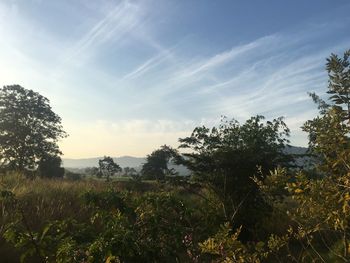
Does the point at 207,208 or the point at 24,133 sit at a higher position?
the point at 24,133

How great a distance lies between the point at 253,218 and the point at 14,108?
42.4 metres

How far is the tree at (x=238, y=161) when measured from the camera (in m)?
11.0

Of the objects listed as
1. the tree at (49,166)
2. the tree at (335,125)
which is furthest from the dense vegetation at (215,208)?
the tree at (49,166)

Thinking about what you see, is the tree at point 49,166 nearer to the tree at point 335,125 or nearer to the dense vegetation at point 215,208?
the dense vegetation at point 215,208

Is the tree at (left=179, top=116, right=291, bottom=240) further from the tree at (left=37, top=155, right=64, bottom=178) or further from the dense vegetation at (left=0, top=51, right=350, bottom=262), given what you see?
the tree at (left=37, top=155, right=64, bottom=178)

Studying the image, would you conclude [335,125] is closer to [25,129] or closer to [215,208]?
[215,208]

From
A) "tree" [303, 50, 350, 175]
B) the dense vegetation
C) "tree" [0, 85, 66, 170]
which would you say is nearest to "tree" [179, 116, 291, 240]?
the dense vegetation

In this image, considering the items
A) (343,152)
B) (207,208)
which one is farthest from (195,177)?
(343,152)

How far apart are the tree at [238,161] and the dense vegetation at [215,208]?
0.10 ft

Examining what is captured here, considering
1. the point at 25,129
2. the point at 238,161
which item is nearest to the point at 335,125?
the point at 238,161

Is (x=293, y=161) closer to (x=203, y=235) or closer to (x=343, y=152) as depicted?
(x=203, y=235)

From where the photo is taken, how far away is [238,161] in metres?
11.2

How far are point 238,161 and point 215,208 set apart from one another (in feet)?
4.85

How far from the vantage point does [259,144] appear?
1184cm
